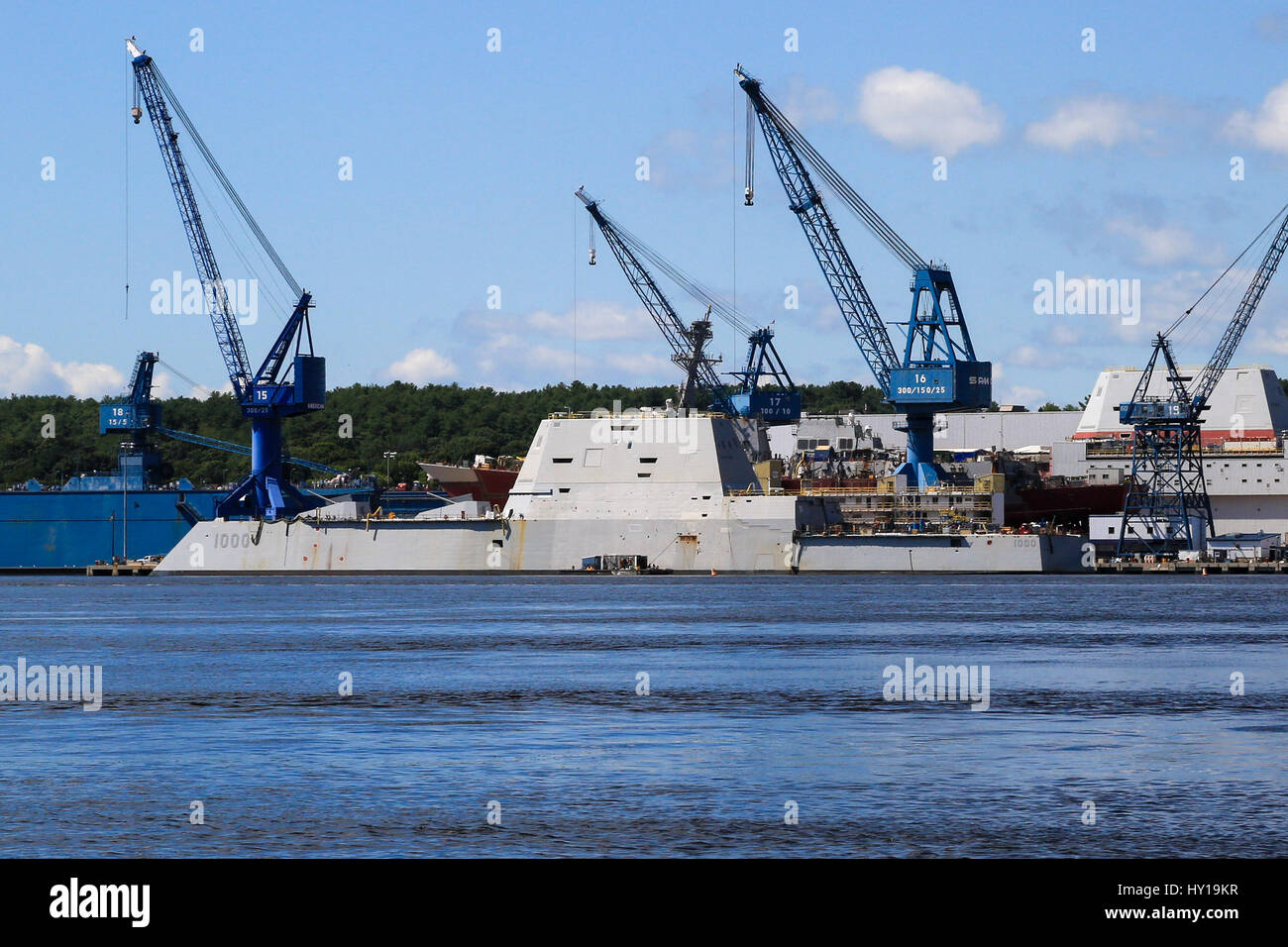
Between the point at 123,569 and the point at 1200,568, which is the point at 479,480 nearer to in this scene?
the point at 123,569

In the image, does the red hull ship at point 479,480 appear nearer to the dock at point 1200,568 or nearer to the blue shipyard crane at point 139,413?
the blue shipyard crane at point 139,413

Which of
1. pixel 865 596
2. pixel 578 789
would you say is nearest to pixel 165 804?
pixel 578 789

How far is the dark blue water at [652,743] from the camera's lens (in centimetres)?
1903

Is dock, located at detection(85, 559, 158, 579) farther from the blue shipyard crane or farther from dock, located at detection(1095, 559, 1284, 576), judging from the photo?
dock, located at detection(1095, 559, 1284, 576)

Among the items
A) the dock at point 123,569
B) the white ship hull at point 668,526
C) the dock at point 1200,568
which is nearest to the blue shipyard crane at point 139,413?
the dock at point 123,569

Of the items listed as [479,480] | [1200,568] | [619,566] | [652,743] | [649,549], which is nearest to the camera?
[652,743]

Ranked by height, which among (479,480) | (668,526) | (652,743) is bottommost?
(652,743)

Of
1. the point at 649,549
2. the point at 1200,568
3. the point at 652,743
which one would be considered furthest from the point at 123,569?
the point at 652,743

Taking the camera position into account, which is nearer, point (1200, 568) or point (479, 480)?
point (1200, 568)

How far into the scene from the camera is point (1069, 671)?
3978cm

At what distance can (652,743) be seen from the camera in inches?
1062

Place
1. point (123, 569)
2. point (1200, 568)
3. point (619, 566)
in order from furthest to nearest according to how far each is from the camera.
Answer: point (123, 569), point (1200, 568), point (619, 566)
